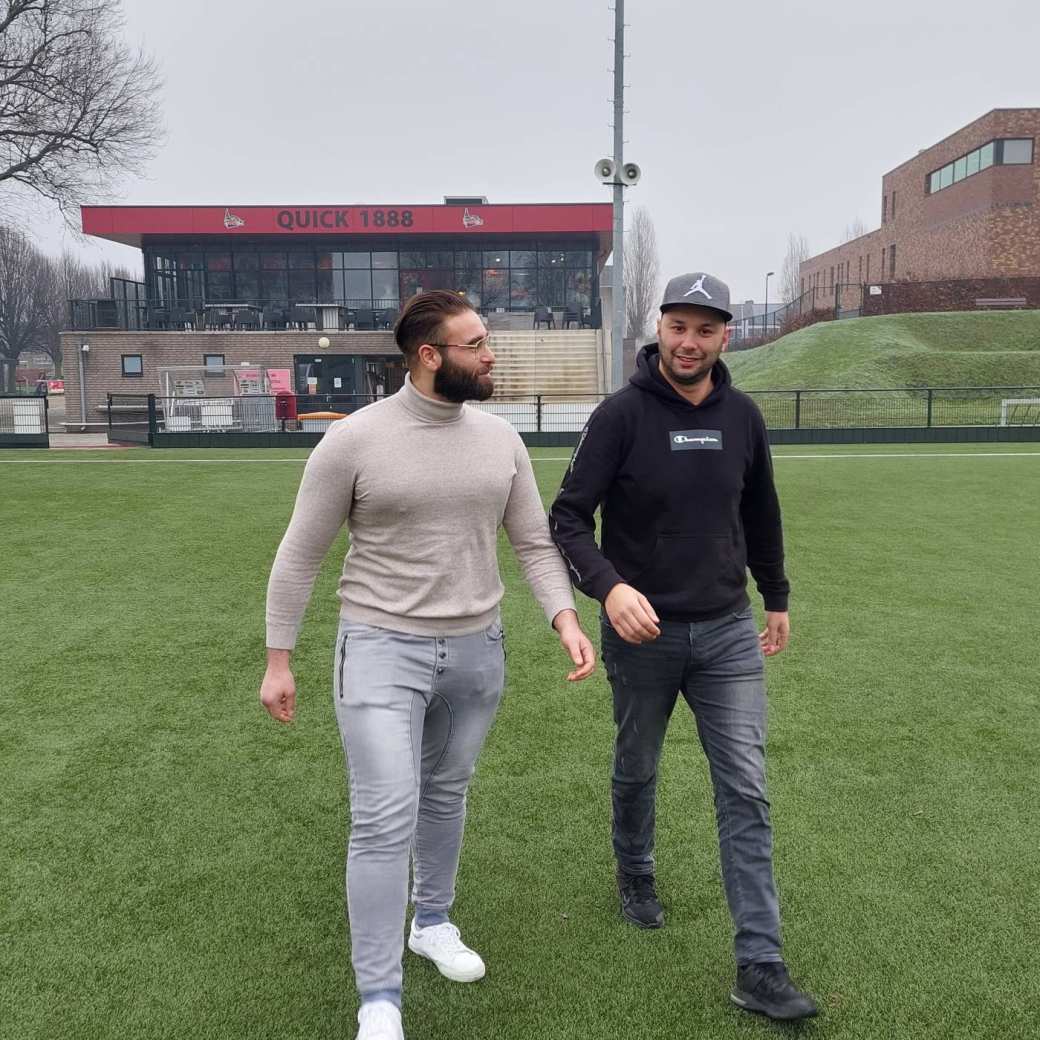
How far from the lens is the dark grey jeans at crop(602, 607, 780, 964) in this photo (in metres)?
2.67

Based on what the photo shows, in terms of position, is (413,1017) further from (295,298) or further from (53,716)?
(295,298)

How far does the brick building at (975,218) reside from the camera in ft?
134

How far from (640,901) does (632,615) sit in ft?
3.58

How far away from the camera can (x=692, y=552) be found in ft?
9.01

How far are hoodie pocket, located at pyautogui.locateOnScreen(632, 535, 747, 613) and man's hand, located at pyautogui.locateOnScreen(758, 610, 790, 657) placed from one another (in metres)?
0.41

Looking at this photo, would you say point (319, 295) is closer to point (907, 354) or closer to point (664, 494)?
point (907, 354)

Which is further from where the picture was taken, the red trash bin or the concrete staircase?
the concrete staircase

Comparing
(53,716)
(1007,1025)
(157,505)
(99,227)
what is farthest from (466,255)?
(1007,1025)

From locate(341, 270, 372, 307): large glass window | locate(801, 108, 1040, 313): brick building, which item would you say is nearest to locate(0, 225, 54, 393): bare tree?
locate(341, 270, 372, 307): large glass window

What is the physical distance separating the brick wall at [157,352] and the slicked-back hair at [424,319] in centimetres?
3273

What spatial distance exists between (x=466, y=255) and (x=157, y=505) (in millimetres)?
28440

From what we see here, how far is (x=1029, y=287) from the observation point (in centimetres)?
4016

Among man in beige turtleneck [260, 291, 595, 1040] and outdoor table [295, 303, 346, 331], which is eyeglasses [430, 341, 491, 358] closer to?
man in beige turtleneck [260, 291, 595, 1040]

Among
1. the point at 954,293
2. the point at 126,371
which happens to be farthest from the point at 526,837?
the point at 954,293
